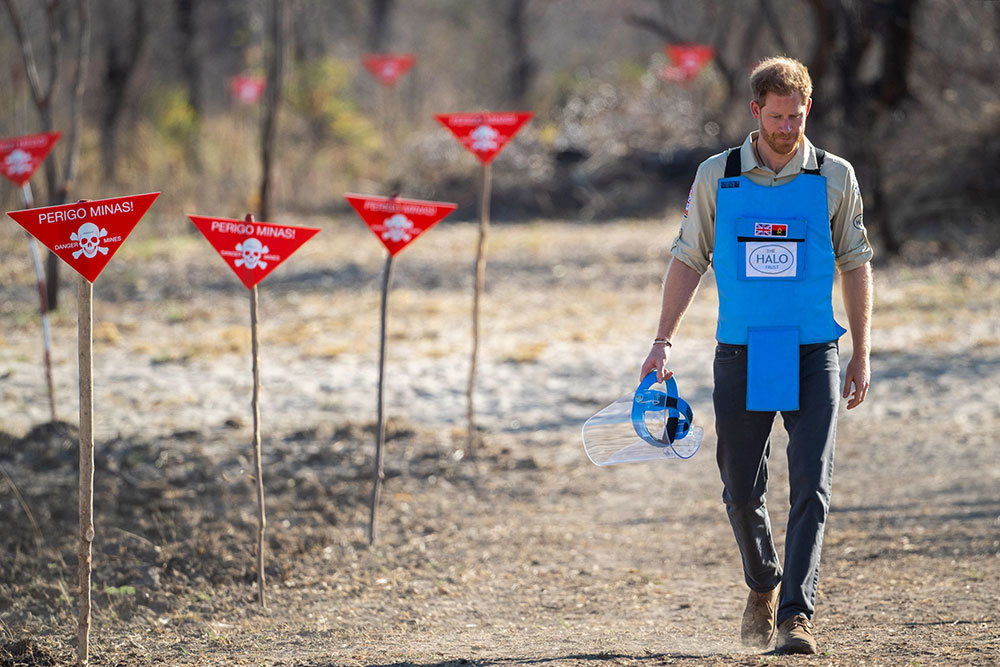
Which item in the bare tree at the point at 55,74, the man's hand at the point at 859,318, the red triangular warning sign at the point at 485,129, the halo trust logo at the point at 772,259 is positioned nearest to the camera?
the halo trust logo at the point at 772,259

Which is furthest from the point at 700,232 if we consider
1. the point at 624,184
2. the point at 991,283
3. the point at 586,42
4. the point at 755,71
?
the point at 586,42

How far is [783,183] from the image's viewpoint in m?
3.49

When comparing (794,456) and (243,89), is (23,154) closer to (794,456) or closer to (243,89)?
(794,456)

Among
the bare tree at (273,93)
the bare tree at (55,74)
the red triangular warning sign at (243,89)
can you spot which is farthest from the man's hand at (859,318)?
the red triangular warning sign at (243,89)

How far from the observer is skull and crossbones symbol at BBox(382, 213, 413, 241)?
219 inches

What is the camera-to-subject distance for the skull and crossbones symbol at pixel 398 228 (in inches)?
219

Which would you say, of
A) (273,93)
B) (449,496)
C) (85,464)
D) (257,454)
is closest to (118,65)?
(273,93)

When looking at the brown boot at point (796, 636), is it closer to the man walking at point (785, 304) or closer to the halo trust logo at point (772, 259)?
the man walking at point (785, 304)

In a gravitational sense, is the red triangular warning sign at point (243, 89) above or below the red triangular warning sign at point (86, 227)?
above

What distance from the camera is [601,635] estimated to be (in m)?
4.12

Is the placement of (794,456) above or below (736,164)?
below

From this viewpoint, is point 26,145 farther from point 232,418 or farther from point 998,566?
point 998,566

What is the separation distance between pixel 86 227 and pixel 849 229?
2.34 meters

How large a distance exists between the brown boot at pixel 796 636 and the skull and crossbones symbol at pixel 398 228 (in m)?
2.72
